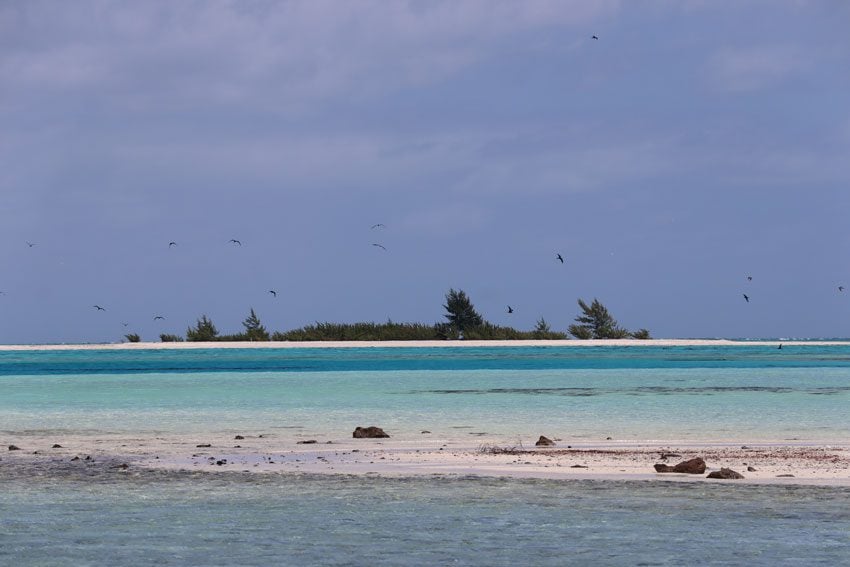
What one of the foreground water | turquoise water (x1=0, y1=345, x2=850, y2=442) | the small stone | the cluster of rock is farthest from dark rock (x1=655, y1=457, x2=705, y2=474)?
turquoise water (x1=0, y1=345, x2=850, y2=442)

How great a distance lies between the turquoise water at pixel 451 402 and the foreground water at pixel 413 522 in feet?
26.6

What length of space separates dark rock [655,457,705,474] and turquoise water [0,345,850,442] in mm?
6089

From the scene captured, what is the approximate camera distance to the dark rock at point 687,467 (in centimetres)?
1647

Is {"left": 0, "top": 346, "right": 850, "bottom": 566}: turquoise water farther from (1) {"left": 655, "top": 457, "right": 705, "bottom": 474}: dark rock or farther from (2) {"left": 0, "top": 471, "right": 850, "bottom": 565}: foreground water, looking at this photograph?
(1) {"left": 655, "top": 457, "right": 705, "bottom": 474}: dark rock

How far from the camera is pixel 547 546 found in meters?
11.7

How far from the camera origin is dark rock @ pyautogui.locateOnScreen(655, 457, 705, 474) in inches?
648

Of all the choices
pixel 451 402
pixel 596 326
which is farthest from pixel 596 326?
pixel 451 402

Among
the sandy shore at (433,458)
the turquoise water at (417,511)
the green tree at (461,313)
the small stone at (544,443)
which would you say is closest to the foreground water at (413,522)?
the turquoise water at (417,511)

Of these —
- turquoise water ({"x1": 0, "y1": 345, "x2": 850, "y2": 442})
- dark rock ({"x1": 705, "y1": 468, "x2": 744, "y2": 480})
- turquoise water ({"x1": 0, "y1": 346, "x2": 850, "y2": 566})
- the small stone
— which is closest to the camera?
turquoise water ({"x1": 0, "y1": 346, "x2": 850, "y2": 566})

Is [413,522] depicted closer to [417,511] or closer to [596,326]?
[417,511]

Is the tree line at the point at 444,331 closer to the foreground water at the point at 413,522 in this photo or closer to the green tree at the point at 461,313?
the green tree at the point at 461,313

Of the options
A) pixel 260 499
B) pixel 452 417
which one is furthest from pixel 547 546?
pixel 452 417

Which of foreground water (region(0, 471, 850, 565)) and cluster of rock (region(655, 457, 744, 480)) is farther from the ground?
cluster of rock (region(655, 457, 744, 480))

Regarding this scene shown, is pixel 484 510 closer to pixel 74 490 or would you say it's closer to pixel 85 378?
pixel 74 490
